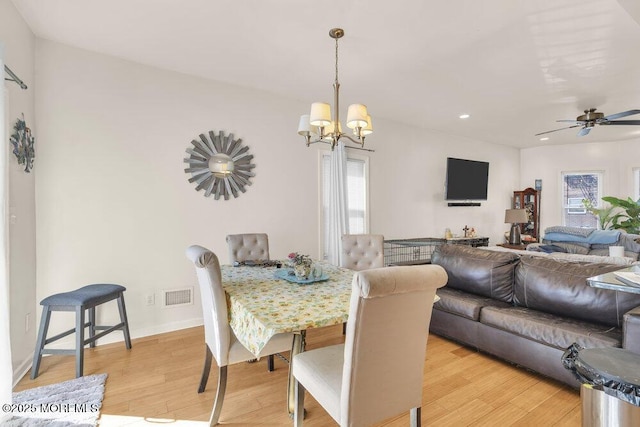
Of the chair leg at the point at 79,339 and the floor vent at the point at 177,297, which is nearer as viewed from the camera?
the chair leg at the point at 79,339

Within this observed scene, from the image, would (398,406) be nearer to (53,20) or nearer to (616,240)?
(53,20)

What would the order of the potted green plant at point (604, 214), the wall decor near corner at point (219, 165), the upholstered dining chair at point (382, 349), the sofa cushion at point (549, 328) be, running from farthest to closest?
the potted green plant at point (604, 214) → the wall decor near corner at point (219, 165) → the sofa cushion at point (549, 328) → the upholstered dining chair at point (382, 349)

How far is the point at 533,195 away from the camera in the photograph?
6.83 m

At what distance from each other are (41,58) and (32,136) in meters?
0.72

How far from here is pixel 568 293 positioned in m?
2.30

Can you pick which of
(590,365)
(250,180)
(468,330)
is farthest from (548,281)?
(250,180)

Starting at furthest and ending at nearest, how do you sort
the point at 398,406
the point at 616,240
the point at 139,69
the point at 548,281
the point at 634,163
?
the point at 634,163 → the point at 616,240 → the point at 139,69 → the point at 548,281 → the point at 398,406

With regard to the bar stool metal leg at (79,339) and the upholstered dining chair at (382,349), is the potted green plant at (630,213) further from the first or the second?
the bar stool metal leg at (79,339)

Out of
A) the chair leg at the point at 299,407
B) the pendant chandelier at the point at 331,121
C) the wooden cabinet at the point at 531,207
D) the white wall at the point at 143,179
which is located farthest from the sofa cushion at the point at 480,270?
the wooden cabinet at the point at 531,207

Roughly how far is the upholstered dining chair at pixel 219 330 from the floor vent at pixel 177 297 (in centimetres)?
163

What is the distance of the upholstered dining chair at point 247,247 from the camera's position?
10.3ft

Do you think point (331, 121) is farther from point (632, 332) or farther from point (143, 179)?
point (632, 332)

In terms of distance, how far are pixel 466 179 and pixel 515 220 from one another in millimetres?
1449

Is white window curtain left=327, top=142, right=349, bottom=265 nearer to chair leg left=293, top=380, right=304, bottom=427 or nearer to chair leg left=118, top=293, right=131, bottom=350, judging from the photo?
chair leg left=118, top=293, right=131, bottom=350
